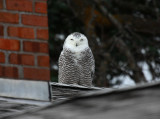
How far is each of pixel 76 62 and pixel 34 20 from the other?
2.64 meters

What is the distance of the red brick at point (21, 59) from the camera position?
2922 millimetres

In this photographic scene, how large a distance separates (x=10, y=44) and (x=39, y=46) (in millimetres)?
183

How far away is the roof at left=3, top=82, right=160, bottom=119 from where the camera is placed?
3.79 feet

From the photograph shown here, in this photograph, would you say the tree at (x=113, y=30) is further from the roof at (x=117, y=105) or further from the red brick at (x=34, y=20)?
the roof at (x=117, y=105)

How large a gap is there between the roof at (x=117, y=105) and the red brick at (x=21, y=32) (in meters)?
1.78

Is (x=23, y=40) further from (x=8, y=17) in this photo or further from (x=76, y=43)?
(x=76, y=43)

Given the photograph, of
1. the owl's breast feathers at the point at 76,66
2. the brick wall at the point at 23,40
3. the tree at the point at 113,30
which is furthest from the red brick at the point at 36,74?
the tree at the point at 113,30

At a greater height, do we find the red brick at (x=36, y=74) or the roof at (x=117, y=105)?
the red brick at (x=36, y=74)

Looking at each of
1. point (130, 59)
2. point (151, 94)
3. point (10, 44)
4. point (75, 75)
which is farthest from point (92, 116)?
point (130, 59)

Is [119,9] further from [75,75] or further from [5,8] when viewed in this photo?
[5,8]

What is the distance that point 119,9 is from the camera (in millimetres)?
10469

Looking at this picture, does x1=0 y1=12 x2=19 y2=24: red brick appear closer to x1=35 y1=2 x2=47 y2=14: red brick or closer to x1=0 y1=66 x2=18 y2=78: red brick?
x1=35 y1=2 x2=47 y2=14: red brick

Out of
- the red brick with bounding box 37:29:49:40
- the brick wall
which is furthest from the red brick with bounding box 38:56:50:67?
the red brick with bounding box 37:29:49:40

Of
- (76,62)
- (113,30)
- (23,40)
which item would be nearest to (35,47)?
(23,40)
